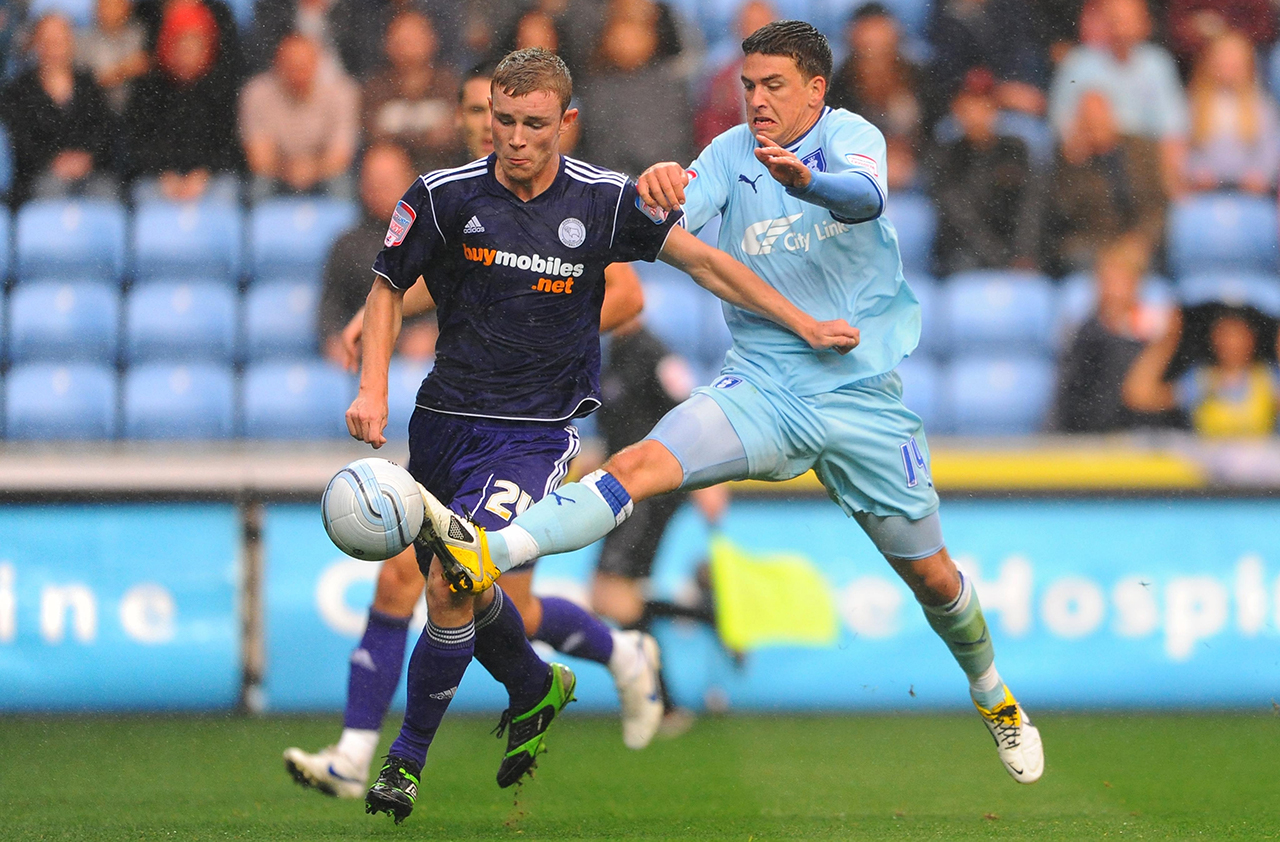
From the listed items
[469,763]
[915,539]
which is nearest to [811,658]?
[469,763]

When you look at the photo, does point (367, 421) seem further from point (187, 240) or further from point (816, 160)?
point (187, 240)

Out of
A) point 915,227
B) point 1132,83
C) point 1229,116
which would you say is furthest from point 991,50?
point 1229,116

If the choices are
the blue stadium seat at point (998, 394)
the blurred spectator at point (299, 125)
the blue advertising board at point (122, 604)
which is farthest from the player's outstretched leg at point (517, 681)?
the blurred spectator at point (299, 125)

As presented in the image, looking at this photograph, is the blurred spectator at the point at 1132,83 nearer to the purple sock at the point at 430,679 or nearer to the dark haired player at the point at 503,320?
the dark haired player at the point at 503,320

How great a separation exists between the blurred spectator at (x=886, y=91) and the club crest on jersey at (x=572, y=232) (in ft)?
13.0

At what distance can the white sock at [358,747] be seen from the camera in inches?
186

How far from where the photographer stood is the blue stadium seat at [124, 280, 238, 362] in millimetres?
7434

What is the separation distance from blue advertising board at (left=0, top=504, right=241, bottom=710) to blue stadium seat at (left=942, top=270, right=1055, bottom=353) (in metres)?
3.65

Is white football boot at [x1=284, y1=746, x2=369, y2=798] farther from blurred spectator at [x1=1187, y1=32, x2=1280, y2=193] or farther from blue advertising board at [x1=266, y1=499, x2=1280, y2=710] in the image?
blurred spectator at [x1=1187, y1=32, x2=1280, y2=193]

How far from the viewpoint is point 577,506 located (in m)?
3.97

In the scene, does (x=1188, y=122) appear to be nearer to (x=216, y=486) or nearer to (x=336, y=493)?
(x=216, y=486)

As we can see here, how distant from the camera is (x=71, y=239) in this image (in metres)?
7.64

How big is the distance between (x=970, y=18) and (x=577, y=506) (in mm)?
5318

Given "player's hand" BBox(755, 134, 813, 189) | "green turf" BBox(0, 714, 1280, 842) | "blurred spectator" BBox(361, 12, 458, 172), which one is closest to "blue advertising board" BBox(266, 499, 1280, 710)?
"green turf" BBox(0, 714, 1280, 842)
